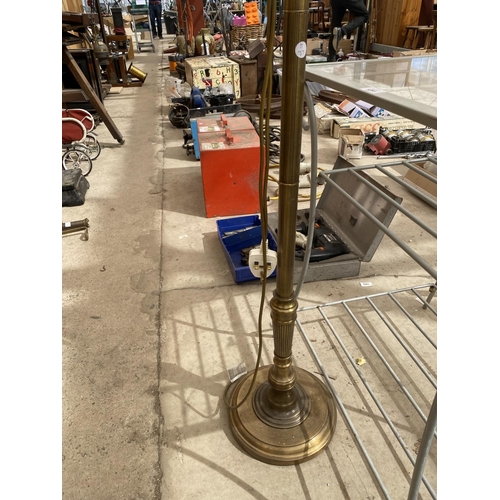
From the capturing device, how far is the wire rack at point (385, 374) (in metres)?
1.28

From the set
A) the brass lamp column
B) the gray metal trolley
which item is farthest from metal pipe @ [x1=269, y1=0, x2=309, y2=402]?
the gray metal trolley

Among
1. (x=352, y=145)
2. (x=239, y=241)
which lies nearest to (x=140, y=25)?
(x=352, y=145)

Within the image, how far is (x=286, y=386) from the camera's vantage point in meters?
1.33

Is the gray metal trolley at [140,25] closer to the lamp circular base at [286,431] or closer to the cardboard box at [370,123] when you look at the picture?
the cardboard box at [370,123]

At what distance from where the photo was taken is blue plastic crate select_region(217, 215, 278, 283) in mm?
2156

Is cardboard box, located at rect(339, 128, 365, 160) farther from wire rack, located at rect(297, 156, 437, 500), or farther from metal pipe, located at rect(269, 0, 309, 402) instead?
metal pipe, located at rect(269, 0, 309, 402)

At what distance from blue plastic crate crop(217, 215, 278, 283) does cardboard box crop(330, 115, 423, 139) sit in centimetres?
218

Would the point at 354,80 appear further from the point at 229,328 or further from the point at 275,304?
the point at 229,328

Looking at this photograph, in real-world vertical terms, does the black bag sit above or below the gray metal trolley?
below

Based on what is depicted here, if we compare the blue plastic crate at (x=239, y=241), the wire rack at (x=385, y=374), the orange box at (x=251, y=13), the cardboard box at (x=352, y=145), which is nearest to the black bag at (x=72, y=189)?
the blue plastic crate at (x=239, y=241)

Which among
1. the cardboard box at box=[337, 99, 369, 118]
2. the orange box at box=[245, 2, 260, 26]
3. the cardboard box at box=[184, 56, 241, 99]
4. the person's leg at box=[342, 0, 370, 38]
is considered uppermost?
the orange box at box=[245, 2, 260, 26]

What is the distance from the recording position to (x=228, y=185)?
2.84 meters

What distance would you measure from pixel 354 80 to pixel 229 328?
129cm

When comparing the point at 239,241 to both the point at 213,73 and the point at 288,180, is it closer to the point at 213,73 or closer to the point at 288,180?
the point at 288,180
